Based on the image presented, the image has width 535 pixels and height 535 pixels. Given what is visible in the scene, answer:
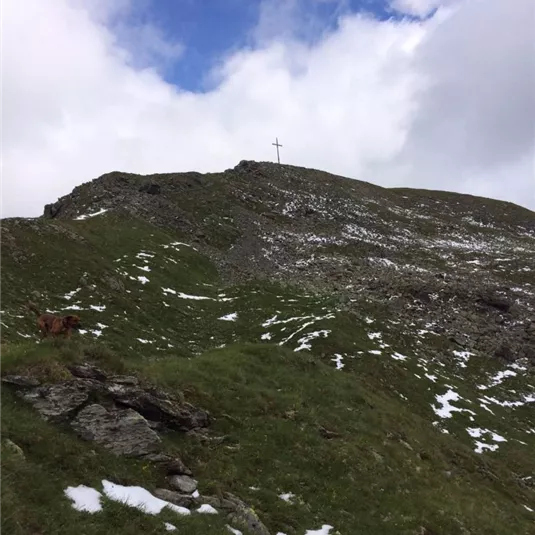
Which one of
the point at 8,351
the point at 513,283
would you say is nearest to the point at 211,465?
the point at 8,351

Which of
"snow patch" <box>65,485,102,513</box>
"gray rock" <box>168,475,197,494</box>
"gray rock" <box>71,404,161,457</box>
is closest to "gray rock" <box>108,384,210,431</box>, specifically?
"gray rock" <box>71,404,161,457</box>

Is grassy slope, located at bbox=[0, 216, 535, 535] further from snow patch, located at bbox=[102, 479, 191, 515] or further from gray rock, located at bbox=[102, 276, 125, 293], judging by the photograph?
gray rock, located at bbox=[102, 276, 125, 293]

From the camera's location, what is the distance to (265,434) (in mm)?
20391

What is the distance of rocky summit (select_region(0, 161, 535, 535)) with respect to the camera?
1476 cm

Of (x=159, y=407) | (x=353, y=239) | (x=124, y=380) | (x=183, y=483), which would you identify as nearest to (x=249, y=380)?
(x=159, y=407)

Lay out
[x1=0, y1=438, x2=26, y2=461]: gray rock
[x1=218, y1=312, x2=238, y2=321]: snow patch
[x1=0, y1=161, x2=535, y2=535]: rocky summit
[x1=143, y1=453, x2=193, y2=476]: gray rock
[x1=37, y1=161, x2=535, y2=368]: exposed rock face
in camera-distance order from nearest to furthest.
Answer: [x1=0, y1=438, x2=26, y2=461]: gray rock, [x1=0, y1=161, x2=535, y2=535]: rocky summit, [x1=143, y1=453, x2=193, y2=476]: gray rock, [x1=218, y1=312, x2=238, y2=321]: snow patch, [x1=37, y1=161, x2=535, y2=368]: exposed rock face

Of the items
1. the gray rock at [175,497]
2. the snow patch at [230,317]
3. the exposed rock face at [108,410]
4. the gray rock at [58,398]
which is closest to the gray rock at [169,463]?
the exposed rock face at [108,410]

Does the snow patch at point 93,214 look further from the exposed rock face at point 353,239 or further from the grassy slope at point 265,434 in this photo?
the grassy slope at point 265,434

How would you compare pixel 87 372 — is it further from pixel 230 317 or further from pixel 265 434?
pixel 230 317

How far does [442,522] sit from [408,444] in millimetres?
6228

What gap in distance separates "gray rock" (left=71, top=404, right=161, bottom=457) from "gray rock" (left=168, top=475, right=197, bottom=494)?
1384 mm

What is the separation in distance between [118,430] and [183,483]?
2768 mm

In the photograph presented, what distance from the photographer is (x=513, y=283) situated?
78.4 meters

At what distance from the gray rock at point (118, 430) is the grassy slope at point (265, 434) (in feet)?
1.58
